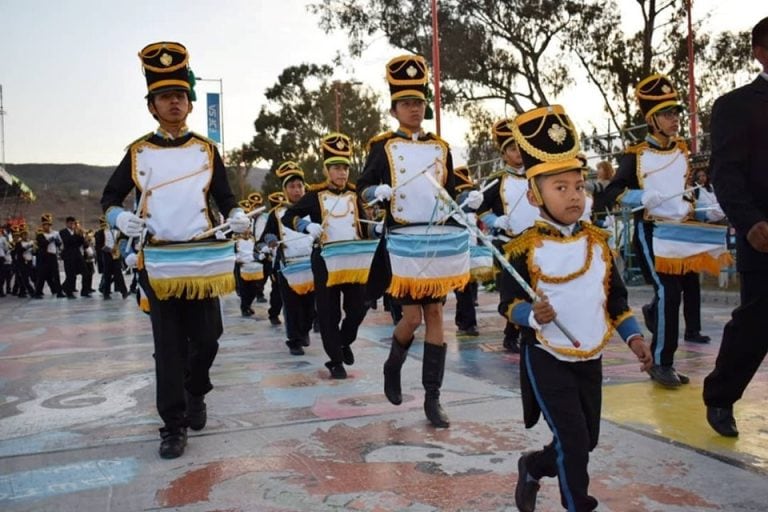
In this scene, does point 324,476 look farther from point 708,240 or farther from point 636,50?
point 636,50

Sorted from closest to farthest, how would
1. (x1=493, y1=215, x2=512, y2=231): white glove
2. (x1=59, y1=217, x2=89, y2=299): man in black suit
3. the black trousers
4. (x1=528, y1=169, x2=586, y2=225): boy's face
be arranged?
(x1=528, y1=169, x2=586, y2=225): boy's face
the black trousers
(x1=493, y1=215, x2=512, y2=231): white glove
(x1=59, y1=217, x2=89, y2=299): man in black suit

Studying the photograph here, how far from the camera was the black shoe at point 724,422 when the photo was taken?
4633 mm

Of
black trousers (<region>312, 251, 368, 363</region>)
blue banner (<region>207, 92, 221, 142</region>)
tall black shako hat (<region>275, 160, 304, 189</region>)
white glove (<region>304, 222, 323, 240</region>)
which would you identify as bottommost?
black trousers (<region>312, 251, 368, 363</region>)

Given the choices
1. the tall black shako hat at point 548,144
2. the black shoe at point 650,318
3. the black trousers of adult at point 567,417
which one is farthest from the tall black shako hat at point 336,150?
the black trousers of adult at point 567,417

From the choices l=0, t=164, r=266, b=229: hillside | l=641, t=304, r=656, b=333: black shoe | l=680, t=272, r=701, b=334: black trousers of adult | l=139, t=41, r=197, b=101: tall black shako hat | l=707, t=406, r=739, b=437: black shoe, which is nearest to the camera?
l=707, t=406, r=739, b=437: black shoe

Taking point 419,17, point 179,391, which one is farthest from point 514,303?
point 419,17

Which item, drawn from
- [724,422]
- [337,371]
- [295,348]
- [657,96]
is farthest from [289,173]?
[724,422]

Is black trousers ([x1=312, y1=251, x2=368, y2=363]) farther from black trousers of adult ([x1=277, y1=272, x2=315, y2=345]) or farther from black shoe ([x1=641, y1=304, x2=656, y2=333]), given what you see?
black shoe ([x1=641, y1=304, x2=656, y2=333])

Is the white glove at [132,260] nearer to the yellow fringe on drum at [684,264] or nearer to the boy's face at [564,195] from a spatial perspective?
the boy's face at [564,195]

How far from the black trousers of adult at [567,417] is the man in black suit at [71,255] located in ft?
69.8

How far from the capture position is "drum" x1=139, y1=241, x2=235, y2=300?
4887 millimetres

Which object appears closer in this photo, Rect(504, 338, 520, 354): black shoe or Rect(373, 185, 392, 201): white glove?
Rect(373, 185, 392, 201): white glove

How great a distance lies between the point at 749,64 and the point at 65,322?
24.2 metres

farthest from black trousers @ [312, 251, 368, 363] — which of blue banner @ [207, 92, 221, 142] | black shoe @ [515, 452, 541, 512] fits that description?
blue banner @ [207, 92, 221, 142]
